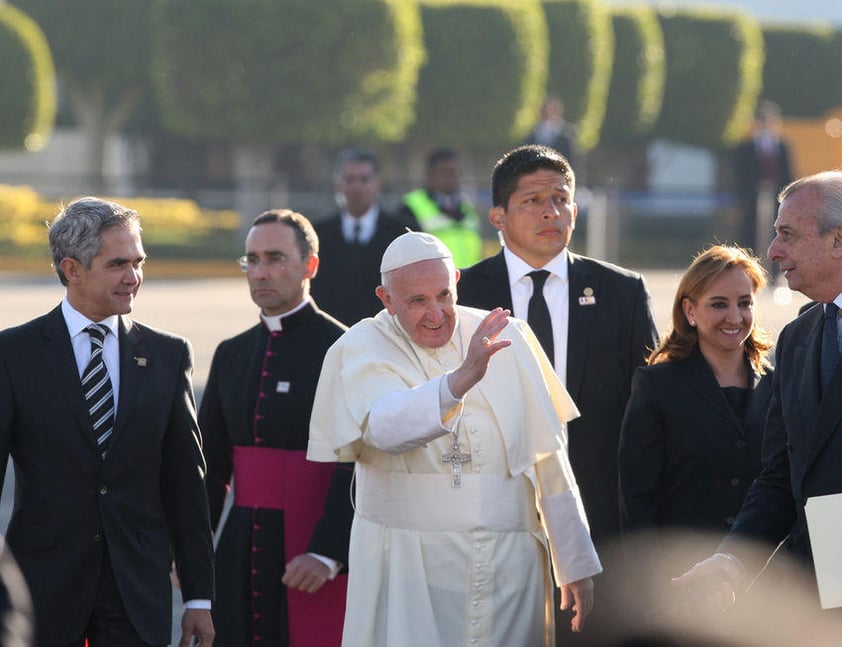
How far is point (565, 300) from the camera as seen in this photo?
21.1 ft

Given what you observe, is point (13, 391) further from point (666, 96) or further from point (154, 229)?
point (666, 96)

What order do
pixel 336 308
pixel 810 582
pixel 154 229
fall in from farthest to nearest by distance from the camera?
pixel 154 229
pixel 336 308
pixel 810 582

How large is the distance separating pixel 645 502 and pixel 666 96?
40.3m

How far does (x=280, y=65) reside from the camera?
33.8 m

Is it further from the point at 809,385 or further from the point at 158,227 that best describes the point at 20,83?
the point at 809,385

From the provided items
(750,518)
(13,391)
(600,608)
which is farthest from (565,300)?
(13,391)

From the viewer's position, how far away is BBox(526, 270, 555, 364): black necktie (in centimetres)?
637

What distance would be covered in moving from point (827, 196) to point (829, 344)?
41 centimetres

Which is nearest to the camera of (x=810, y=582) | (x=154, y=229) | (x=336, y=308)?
(x=810, y=582)

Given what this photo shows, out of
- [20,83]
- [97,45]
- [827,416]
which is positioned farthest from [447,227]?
[97,45]

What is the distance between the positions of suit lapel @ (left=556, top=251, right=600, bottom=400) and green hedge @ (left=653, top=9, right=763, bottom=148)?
3889 centimetres

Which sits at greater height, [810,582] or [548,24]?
[548,24]

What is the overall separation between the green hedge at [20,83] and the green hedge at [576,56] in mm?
11305

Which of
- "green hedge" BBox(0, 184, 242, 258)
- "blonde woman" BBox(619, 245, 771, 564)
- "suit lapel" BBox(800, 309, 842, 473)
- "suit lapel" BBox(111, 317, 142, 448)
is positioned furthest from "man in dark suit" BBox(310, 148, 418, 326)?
"green hedge" BBox(0, 184, 242, 258)
